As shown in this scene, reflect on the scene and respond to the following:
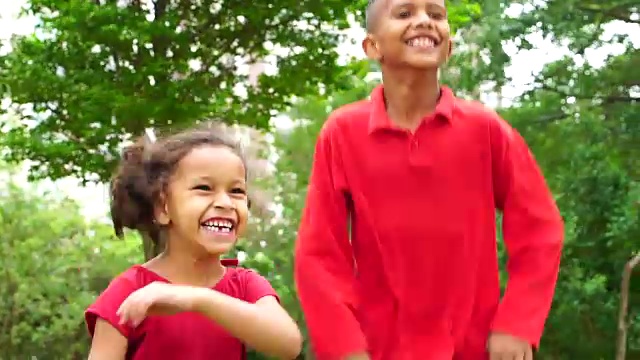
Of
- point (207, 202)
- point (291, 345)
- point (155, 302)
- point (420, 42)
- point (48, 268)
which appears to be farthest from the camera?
point (48, 268)

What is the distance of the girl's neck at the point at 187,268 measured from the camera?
214 cm

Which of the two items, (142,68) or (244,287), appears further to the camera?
(142,68)

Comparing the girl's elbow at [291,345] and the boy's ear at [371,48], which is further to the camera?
the boy's ear at [371,48]

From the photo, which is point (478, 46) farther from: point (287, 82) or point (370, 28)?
point (370, 28)

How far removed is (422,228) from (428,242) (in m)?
0.04

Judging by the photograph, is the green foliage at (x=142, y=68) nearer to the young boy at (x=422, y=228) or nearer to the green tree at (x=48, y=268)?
the green tree at (x=48, y=268)

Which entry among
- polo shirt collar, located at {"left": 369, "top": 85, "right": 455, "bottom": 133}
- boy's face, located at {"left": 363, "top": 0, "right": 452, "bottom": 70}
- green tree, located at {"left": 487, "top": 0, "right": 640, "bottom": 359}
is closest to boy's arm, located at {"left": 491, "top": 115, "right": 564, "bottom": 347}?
polo shirt collar, located at {"left": 369, "top": 85, "right": 455, "bottom": 133}

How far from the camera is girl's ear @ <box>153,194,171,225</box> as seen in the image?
2.17m

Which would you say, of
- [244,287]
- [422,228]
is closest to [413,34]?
[422,228]

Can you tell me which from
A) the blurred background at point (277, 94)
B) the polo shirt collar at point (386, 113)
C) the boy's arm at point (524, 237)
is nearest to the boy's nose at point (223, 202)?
the polo shirt collar at point (386, 113)

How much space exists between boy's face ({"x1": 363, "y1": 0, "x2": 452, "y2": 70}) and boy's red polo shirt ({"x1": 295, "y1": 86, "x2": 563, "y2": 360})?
12cm

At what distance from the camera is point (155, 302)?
185cm

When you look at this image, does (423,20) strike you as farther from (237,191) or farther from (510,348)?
(510,348)

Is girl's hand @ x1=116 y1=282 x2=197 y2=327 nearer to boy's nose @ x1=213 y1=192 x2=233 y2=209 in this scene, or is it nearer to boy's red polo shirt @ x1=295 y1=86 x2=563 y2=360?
boy's nose @ x1=213 y1=192 x2=233 y2=209
